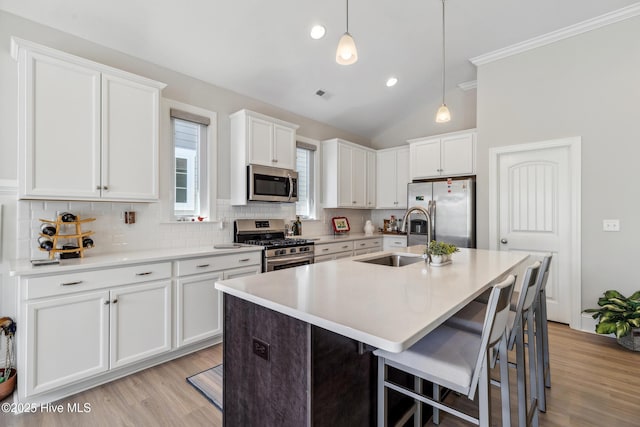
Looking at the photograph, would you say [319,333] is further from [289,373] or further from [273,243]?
[273,243]

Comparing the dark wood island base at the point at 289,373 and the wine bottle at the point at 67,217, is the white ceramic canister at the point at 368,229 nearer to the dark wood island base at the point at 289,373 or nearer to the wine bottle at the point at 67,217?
the dark wood island base at the point at 289,373

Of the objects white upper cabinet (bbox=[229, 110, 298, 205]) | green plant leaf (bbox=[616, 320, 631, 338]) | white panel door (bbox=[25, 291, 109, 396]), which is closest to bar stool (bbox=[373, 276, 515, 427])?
white panel door (bbox=[25, 291, 109, 396])

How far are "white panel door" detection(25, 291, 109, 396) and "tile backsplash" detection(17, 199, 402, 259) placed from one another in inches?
24.0

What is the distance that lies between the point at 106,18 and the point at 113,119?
863 mm

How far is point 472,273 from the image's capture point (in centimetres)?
188

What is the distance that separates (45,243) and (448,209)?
435 cm

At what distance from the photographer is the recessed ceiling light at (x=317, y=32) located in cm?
314

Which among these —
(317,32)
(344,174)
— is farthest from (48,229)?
(344,174)

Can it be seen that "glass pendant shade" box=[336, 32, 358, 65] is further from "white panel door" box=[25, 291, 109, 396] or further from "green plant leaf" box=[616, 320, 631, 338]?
"green plant leaf" box=[616, 320, 631, 338]

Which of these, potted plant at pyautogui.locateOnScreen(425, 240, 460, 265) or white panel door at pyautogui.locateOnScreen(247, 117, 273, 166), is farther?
white panel door at pyautogui.locateOnScreen(247, 117, 273, 166)

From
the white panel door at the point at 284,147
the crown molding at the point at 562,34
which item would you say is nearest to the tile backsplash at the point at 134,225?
the white panel door at the point at 284,147

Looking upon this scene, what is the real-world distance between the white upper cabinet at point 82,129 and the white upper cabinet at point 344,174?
2.70 metres

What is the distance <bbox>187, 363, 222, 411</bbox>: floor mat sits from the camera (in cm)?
211

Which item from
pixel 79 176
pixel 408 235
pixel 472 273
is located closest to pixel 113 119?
pixel 79 176
